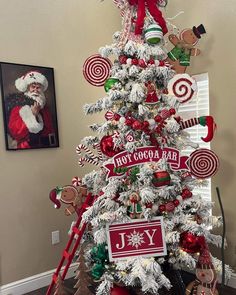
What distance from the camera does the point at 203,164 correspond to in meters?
2.24

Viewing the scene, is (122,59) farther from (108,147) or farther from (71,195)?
(71,195)

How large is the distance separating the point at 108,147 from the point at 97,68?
62 centimetres

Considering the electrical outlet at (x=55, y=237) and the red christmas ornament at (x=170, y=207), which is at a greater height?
the red christmas ornament at (x=170, y=207)

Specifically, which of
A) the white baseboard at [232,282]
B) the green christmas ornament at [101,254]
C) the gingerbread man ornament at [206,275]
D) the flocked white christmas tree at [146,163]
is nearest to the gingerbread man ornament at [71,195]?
the flocked white christmas tree at [146,163]

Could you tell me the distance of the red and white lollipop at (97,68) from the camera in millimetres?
2402

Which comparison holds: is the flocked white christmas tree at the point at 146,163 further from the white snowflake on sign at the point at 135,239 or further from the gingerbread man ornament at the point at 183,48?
the gingerbread man ornament at the point at 183,48

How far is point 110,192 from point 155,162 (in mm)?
367

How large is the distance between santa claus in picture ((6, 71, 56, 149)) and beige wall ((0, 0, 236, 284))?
10 centimetres

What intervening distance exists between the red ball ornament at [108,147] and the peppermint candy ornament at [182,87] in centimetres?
57

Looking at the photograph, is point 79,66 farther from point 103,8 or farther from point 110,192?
point 110,192

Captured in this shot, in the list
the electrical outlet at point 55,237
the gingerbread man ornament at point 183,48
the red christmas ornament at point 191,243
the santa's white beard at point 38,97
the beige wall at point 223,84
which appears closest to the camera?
the red christmas ornament at point 191,243

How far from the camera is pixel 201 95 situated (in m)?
2.98

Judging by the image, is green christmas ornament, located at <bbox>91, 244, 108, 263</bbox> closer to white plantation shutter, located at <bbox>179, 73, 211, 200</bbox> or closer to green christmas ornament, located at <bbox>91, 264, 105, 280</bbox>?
green christmas ornament, located at <bbox>91, 264, 105, 280</bbox>

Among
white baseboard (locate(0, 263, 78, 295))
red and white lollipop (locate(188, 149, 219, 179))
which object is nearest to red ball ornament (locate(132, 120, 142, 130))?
red and white lollipop (locate(188, 149, 219, 179))
